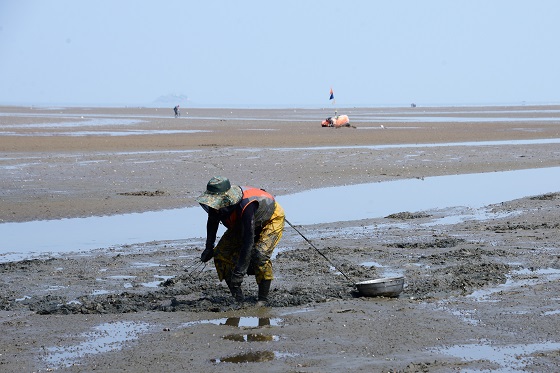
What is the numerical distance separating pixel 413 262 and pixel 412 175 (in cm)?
1232

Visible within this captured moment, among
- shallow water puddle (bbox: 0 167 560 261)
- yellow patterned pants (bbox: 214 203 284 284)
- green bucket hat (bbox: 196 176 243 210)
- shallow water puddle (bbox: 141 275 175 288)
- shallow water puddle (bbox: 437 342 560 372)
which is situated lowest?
shallow water puddle (bbox: 0 167 560 261)

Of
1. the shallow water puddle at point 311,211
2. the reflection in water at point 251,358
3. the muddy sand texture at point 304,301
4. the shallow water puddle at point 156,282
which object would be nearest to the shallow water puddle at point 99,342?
the muddy sand texture at point 304,301

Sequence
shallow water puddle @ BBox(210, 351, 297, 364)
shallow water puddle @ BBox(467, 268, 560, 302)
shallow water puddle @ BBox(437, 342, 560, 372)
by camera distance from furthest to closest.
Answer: shallow water puddle @ BBox(467, 268, 560, 302) → shallow water puddle @ BBox(210, 351, 297, 364) → shallow water puddle @ BBox(437, 342, 560, 372)

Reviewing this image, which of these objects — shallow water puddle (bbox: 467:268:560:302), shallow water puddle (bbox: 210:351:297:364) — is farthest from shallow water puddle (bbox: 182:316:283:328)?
shallow water puddle (bbox: 467:268:560:302)

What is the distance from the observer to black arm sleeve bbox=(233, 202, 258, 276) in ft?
29.5

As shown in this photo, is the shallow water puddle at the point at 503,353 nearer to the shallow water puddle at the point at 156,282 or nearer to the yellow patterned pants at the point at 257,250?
the yellow patterned pants at the point at 257,250

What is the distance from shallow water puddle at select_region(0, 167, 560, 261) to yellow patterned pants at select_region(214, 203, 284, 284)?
13.4 feet

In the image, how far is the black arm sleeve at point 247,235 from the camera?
8.98 m

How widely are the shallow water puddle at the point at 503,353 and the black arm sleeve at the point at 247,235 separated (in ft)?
7.56

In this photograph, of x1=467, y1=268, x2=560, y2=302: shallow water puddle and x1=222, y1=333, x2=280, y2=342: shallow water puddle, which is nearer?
x1=222, y1=333, x2=280, y2=342: shallow water puddle

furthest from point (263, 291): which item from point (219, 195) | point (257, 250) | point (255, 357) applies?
point (255, 357)

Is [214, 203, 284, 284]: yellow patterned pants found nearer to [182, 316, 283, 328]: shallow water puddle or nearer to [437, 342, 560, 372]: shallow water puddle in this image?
[182, 316, 283, 328]: shallow water puddle

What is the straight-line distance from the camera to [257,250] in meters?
9.26

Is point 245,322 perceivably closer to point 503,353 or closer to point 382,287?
point 382,287
